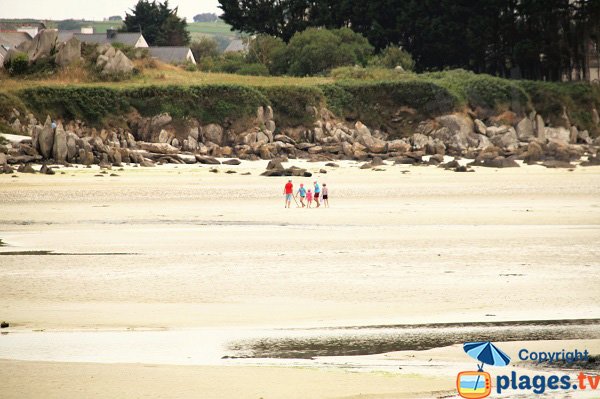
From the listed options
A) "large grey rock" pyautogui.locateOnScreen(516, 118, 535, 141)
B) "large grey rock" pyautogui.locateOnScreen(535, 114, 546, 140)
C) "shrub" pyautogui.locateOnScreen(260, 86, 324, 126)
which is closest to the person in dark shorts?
"shrub" pyautogui.locateOnScreen(260, 86, 324, 126)

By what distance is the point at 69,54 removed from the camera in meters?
54.4

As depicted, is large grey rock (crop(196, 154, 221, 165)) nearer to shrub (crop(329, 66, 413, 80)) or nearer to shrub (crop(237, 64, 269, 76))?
shrub (crop(329, 66, 413, 80))

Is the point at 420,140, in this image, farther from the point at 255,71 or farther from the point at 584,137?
the point at 255,71

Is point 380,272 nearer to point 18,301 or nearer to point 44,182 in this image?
point 18,301

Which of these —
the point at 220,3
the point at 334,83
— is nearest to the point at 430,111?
the point at 334,83

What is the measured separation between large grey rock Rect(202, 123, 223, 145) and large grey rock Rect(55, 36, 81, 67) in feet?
28.2

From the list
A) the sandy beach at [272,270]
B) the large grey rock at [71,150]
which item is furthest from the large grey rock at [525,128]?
the large grey rock at [71,150]

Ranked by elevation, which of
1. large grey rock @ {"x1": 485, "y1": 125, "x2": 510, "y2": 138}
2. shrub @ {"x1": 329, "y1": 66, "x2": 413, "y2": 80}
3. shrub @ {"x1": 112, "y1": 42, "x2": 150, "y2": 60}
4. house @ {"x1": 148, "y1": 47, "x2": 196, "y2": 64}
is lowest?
large grey rock @ {"x1": 485, "y1": 125, "x2": 510, "y2": 138}

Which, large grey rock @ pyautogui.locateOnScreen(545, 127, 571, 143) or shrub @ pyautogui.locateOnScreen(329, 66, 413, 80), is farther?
shrub @ pyautogui.locateOnScreen(329, 66, 413, 80)

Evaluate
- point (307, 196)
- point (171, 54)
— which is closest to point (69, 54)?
point (307, 196)

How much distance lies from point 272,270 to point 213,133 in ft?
112

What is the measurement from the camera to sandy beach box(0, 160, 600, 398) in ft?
35.2

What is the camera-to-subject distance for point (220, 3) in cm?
7406

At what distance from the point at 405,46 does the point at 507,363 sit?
6068 cm
